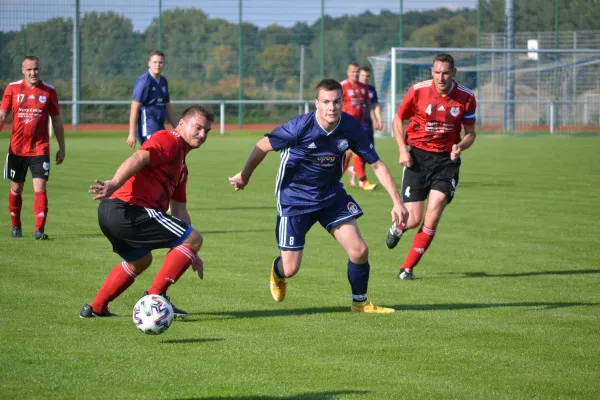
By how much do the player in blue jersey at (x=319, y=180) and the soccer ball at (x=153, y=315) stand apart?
4.11 ft

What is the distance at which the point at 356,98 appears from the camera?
1855 centimetres

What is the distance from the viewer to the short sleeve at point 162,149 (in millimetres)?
6836

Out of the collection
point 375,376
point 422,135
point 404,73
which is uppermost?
point 404,73

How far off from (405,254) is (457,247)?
Result: 2.59 ft

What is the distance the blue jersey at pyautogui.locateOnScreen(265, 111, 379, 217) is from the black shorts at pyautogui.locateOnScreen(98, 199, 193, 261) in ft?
3.46

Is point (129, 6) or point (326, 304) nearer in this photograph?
point (326, 304)

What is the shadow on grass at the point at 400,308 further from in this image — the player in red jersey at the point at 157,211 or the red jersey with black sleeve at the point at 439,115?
the red jersey with black sleeve at the point at 439,115

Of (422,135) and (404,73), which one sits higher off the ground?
(404,73)

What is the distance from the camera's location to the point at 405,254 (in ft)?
36.2

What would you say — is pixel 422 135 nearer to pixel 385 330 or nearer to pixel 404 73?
pixel 385 330

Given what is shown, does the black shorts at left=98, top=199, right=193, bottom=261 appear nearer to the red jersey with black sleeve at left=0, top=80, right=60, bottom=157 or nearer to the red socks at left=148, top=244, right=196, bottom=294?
the red socks at left=148, top=244, right=196, bottom=294

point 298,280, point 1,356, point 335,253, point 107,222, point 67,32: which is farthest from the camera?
point 67,32

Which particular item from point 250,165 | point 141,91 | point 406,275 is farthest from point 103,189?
point 141,91

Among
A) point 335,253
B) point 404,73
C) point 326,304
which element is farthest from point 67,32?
point 326,304
